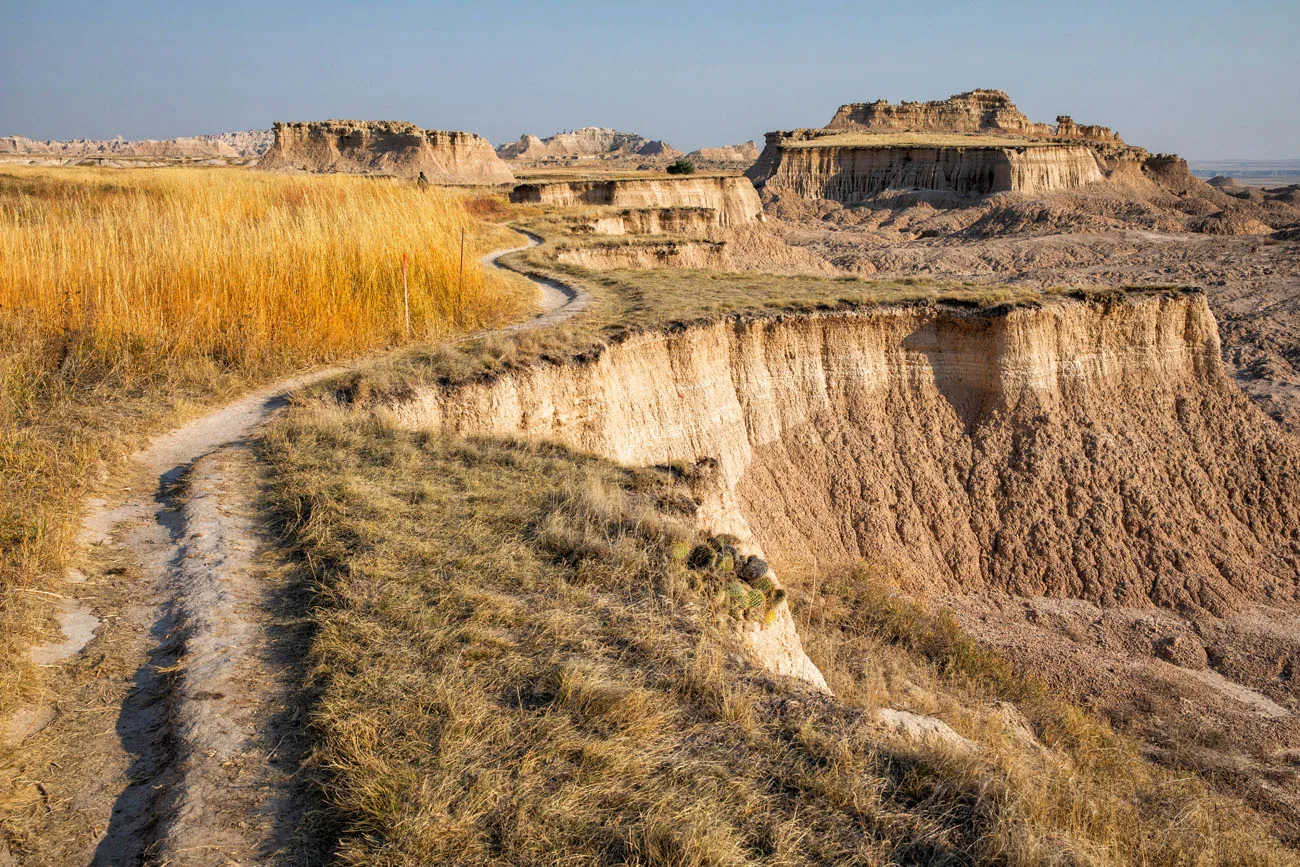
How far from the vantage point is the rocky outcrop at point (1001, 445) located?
15125 mm

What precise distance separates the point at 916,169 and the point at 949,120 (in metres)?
31.8

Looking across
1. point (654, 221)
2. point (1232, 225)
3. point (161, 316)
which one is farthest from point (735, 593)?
point (1232, 225)

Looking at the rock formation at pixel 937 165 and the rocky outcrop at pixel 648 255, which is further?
the rock formation at pixel 937 165

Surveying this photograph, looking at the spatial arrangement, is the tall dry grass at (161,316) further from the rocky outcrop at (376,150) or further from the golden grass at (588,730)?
the rocky outcrop at (376,150)

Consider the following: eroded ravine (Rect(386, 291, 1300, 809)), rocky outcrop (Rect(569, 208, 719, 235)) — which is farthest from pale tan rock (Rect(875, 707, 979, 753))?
rocky outcrop (Rect(569, 208, 719, 235))

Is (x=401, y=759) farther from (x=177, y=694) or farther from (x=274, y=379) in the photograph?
(x=274, y=379)

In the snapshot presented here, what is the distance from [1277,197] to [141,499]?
77.7 meters

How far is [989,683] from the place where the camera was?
1089 cm

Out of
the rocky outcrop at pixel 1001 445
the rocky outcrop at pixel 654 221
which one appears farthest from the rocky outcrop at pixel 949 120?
the rocky outcrop at pixel 1001 445

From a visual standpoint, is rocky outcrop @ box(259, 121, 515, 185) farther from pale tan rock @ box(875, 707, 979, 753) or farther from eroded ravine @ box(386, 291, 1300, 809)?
pale tan rock @ box(875, 707, 979, 753)

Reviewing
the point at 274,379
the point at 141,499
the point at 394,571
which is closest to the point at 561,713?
the point at 394,571

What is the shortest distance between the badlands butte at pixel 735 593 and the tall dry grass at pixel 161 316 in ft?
1.66

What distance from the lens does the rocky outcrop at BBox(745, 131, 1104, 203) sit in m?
53.9

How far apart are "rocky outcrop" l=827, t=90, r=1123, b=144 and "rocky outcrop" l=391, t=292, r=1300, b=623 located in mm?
72869
